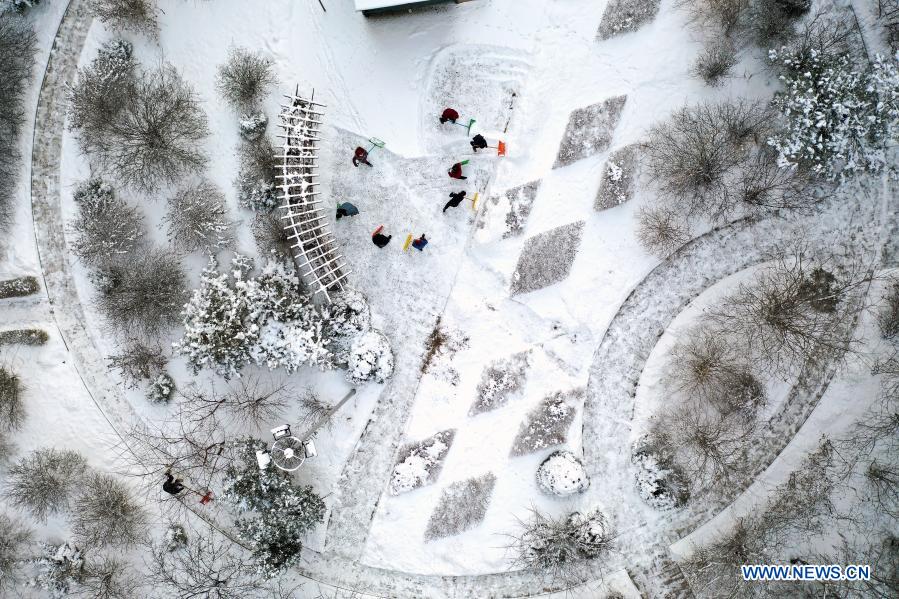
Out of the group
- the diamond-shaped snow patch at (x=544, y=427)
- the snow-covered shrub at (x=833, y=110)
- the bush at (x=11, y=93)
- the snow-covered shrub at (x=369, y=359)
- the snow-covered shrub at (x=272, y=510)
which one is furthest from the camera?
the bush at (x=11, y=93)

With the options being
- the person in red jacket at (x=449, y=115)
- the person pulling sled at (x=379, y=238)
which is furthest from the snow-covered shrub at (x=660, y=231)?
the person pulling sled at (x=379, y=238)

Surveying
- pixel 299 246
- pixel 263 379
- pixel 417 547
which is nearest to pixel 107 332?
pixel 263 379

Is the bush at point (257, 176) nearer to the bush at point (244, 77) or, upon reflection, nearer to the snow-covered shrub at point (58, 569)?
the bush at point (244, 77)

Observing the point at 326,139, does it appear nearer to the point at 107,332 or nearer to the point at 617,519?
the point at 107,332

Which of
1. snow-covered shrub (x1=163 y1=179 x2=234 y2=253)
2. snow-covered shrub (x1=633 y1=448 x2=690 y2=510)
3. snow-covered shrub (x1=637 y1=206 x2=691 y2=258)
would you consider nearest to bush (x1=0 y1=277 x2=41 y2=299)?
snow-covered shrub (x1=163 y1=179 x2=234 y2=253)

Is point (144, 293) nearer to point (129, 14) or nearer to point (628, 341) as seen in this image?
point (129, 14)

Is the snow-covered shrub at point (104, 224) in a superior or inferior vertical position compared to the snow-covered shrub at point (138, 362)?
superior

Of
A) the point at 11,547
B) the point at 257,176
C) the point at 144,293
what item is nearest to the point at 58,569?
the point at 11,547
